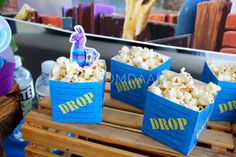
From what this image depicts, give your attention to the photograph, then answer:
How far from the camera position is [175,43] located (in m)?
0.99

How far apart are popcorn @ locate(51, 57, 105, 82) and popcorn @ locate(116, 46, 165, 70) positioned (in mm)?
104

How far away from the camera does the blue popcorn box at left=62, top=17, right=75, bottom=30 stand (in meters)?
1.11

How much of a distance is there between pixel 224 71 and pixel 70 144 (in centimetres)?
45

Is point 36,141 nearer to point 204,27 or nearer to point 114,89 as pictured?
point 114,89

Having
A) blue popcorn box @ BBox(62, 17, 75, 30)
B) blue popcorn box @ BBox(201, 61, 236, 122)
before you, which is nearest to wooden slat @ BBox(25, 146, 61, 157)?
blue popcorn box @ BBox(201, 61, 236, 122)

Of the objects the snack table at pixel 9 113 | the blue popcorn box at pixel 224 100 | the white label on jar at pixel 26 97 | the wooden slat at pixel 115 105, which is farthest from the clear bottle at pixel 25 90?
the blue popcorn box at pixel 224 100

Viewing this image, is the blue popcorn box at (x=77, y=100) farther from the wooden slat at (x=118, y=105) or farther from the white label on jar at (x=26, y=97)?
the white label on jar at (x=26, y=97)

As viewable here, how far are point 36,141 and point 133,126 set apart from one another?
27 centimetres

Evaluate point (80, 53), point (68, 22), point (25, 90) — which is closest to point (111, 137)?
point (80, 53)

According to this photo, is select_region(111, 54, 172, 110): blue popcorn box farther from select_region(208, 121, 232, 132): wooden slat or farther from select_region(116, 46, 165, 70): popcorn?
select_region(208, 121, 232, 132): wooden slat

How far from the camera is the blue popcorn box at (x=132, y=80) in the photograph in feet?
2.13

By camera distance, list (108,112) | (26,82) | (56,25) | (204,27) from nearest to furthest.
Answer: (108,112) < (204,27) < (26,82) < (56,25)

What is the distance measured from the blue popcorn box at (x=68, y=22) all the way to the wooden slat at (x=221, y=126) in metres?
0.75

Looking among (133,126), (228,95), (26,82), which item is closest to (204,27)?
(228,95)
